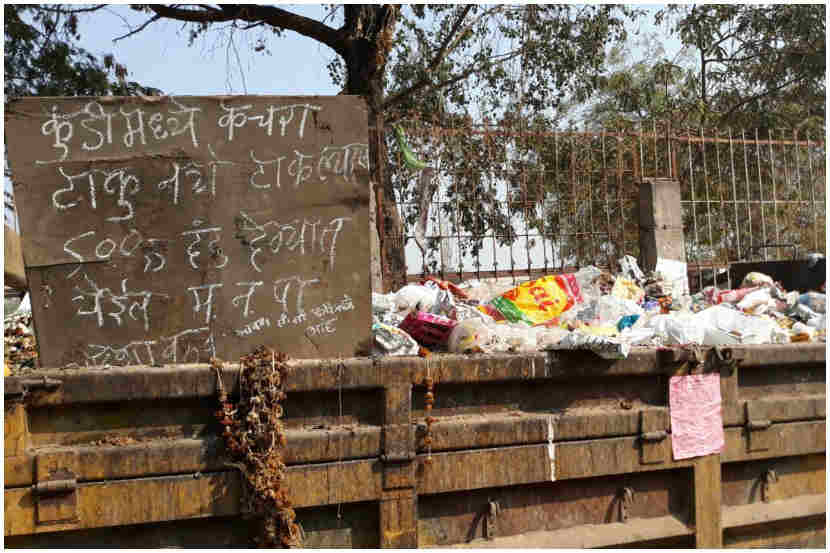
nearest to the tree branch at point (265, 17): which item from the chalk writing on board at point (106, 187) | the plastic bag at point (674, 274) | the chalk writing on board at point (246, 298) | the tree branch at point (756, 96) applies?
the plastic bag at point (674, 274)

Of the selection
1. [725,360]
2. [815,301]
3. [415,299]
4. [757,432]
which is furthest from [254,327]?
[815,301]

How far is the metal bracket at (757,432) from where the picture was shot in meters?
3.27

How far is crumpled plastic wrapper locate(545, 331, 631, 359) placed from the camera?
9.48ft

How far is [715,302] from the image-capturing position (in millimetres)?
4586

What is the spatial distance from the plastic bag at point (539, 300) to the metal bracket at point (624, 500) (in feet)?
3.03

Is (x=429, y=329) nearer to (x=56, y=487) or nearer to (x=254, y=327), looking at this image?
(x=254, y=327)

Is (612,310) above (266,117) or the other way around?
the other way around

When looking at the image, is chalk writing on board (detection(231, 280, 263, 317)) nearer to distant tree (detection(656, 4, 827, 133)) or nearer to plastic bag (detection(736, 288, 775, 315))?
plastic bag (detection(736, 288, 775, 315))

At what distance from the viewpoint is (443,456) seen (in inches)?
107

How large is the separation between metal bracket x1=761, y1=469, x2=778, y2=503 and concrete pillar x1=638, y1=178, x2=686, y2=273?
8.45 feet

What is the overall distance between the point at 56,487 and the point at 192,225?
3.02ft

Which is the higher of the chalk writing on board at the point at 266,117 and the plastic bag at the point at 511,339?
the chalk writing on board at the point at 266,117

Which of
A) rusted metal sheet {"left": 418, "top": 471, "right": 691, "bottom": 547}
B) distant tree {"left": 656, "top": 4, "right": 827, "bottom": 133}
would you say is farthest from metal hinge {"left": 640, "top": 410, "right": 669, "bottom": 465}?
distant tree {"left": 656, "top": 4, "right": 827, "bottom": 133}

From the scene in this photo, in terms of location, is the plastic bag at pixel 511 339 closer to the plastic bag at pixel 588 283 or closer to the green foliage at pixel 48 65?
the plastic bag at pixel 588 283
